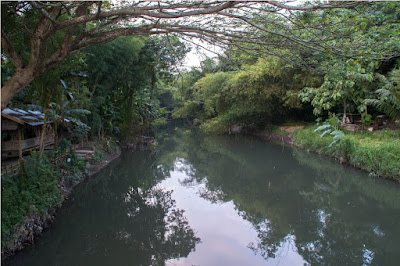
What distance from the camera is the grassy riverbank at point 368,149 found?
933cm

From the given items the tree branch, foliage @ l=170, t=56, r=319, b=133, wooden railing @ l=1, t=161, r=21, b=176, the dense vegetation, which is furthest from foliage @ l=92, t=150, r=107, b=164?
foliage @ l=170, t=56, r=319, b=133

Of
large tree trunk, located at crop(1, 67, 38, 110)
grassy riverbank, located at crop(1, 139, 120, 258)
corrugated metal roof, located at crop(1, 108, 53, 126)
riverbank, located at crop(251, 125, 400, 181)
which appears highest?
large tree trunk, located at crop(1, 67, 38, 110)

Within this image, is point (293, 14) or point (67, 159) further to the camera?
point (67, 159)

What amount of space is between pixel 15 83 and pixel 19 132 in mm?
4218

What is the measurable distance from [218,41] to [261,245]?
4.06 metres

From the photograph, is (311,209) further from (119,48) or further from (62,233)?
(119,48)

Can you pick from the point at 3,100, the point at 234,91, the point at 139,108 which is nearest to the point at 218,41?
the point at 3,100

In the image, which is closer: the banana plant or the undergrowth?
the undergrowth

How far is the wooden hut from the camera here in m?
7.37

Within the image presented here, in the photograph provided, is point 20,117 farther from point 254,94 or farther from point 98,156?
point 254,94

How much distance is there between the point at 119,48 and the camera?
13.1 meters

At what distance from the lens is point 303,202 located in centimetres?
819

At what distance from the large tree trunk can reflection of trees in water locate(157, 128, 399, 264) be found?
5.00 metres

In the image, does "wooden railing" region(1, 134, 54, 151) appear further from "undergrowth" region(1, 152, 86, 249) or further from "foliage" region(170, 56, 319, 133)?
"foliage" region(170, 56, 319, 133)
